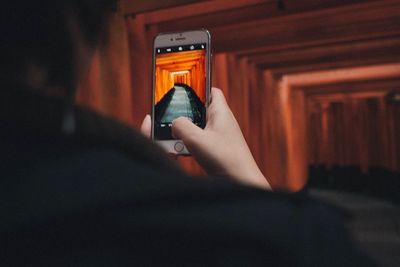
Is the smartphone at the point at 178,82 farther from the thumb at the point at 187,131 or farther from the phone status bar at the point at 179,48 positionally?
the thumb at the point at 187,131

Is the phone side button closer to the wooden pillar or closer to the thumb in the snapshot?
the thumb

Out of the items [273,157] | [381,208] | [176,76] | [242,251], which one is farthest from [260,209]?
[381,208]

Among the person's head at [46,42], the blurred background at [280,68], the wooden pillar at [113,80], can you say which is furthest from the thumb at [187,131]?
the wooden pillar at [113,80]

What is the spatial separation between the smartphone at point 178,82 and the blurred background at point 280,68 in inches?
5.7

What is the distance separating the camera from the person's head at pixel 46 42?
257mm

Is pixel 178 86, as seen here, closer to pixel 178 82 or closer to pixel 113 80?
pixel 178 82

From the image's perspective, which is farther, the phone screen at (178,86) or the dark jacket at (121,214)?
the phone screen at (178,86)

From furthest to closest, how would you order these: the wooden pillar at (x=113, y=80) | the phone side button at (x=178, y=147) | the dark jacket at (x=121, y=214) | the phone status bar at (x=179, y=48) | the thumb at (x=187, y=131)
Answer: the wooden pillar at (x=113, y=80)
the phone status bar at (x=179, y=48)
the phone side button at (x=178, y=147)
the thumb at (x=187, y=131)
the dark jacket at (x=121, y=214)

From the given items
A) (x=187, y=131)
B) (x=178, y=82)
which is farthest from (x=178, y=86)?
(x=187, y=131)

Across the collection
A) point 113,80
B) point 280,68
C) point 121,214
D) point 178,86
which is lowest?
point 121,214

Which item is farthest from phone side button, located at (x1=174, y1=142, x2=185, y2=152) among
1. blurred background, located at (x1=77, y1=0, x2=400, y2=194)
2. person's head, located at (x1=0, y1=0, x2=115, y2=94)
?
person's head, located at (x1=0, y1=0, x2=115, y2=94)

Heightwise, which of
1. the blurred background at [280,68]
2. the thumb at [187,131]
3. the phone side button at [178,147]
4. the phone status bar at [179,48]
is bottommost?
the phone side button at [178,147]

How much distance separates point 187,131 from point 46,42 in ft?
1.13

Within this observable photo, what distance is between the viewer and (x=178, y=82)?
0.89 meters
